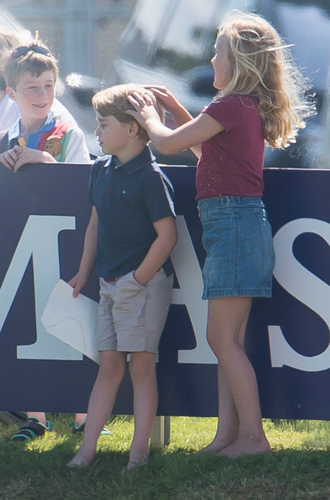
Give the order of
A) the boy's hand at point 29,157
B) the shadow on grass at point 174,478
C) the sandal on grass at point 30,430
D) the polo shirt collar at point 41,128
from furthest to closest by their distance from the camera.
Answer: the polo shirt collar at point 41,128 → the sandal on grass at point 30,430 → the boy's hand at point 29,157 → the shadow on grass at point 174,478

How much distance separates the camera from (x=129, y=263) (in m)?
3.04

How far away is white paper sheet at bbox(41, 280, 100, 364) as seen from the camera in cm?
324

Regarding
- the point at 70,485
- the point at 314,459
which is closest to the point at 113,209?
the point at 70,485

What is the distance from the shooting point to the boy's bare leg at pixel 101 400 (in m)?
3.09

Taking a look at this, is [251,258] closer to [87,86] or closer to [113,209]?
[113,209]

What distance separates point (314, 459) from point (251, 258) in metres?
0.77

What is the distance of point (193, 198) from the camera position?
323 centimetres

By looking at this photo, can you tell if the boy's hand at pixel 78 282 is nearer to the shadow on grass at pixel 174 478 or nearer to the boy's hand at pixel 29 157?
the boy's hand at pixel 29 157

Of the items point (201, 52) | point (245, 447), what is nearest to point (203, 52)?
point (201, 52)

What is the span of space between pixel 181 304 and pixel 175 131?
2.24 ft

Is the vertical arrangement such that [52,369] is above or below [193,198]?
below

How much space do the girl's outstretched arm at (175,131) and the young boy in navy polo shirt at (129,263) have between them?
7cm

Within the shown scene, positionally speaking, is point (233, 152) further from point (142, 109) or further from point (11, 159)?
point (11, 159)

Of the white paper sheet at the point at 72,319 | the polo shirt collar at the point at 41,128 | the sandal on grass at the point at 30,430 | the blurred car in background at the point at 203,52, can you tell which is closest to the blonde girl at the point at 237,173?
the white paper sheet at the point at 72,319
